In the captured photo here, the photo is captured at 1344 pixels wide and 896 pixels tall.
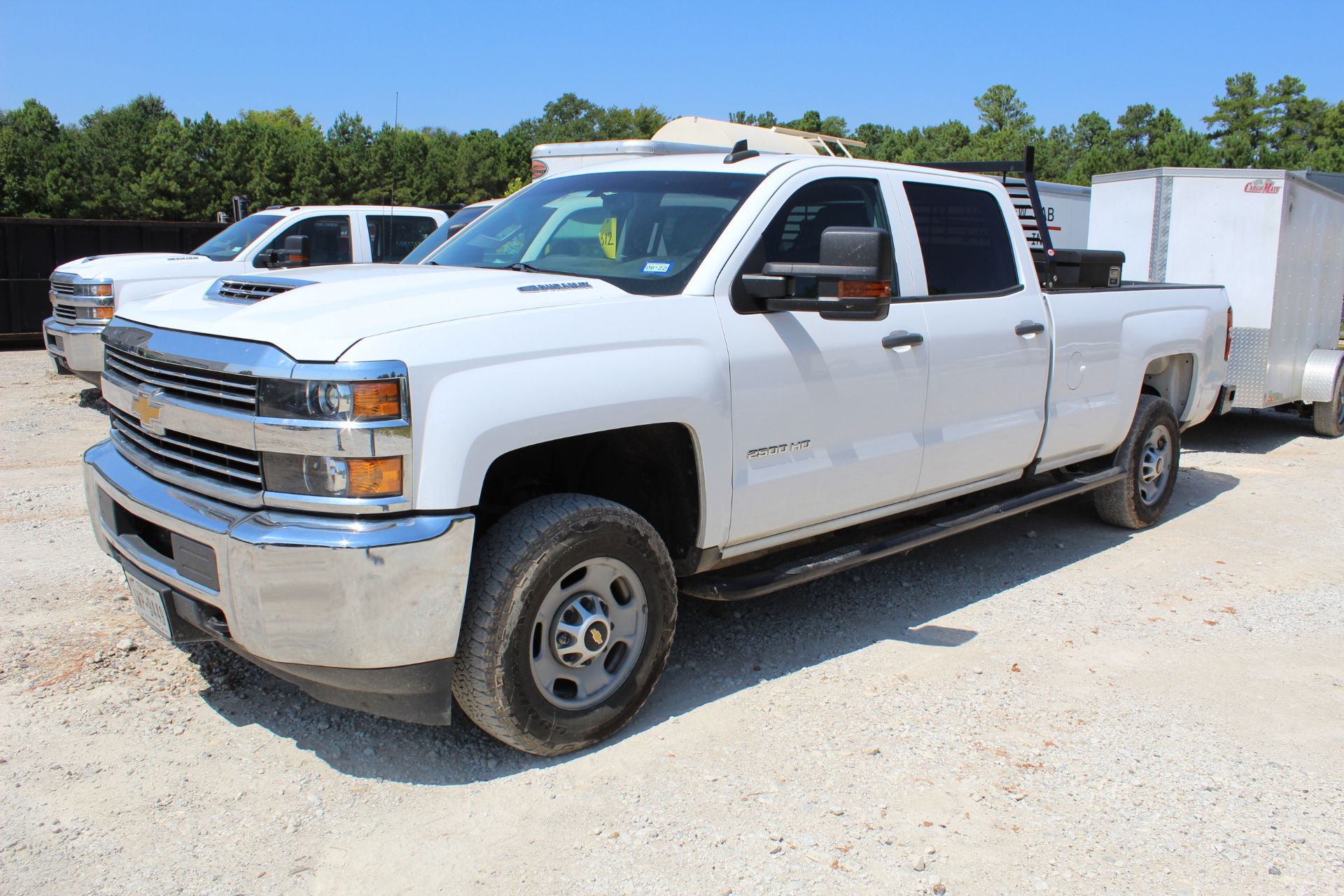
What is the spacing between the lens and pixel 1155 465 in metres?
6.68

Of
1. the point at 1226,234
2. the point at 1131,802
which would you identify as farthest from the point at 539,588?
the point at 1226,234

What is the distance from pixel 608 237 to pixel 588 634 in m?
1.59

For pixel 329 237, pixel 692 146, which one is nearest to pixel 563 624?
pixel 329 237

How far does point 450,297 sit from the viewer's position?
3395 millimetres

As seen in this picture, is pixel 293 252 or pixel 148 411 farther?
pixel 293 252

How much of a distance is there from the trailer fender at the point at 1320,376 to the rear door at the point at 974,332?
21.2 feet

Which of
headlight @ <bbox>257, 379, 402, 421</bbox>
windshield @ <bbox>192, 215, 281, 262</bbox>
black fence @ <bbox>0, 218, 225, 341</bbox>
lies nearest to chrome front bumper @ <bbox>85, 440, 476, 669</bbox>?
headlight @ <bbox>257, 379, 402, 421</bbox>

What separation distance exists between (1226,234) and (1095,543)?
4809mm

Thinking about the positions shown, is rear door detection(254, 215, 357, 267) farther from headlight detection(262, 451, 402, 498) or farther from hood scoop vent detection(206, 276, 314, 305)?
headlight detection(262, 451, 402, 498)

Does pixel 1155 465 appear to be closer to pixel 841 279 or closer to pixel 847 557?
pixel 847 557

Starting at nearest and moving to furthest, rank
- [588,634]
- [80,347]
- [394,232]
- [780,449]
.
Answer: [588,634] → [780,449] → [80,347] → [394,232]

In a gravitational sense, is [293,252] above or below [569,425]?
above

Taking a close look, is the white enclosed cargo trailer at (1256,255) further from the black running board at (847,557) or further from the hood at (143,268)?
the hood at (143,268)

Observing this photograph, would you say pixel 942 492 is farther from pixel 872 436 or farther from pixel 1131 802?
pixel 1131 802
